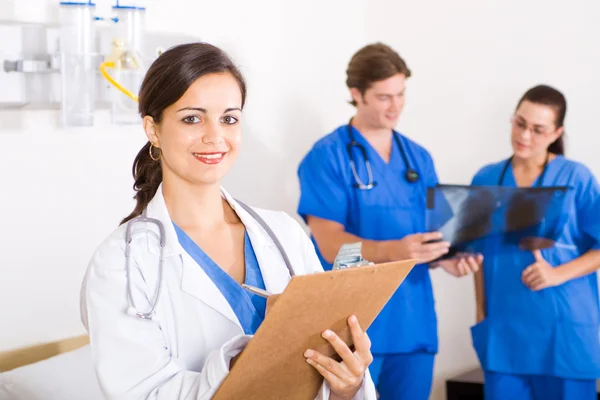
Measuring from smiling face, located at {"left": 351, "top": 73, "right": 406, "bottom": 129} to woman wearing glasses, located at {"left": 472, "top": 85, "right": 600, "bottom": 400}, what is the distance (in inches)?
15.7

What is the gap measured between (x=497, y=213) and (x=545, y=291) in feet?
0.97

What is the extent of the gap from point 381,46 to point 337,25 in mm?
440

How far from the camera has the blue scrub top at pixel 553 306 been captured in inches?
106

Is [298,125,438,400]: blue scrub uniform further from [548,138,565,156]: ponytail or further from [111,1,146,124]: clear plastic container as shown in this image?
[111,1,146,124]: clear plastic container

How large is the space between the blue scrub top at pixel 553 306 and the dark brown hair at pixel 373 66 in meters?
0.60

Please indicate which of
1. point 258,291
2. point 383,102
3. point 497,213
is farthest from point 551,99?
point 258,291

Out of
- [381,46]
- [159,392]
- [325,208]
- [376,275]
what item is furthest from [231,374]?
[381,46]

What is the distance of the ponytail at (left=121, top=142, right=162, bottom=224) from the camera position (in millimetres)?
1563

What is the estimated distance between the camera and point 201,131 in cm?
145

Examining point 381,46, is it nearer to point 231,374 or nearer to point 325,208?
point 325,208

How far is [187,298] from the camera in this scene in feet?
4.70

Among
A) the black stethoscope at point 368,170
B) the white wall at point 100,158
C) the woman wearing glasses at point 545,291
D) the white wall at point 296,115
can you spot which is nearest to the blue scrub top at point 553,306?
the woman wearing glasses at point 545,291

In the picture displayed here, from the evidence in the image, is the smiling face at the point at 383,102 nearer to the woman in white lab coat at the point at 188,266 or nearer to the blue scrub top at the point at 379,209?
the blue scrub top at the point at 379,209

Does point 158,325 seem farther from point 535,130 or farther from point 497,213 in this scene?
point 535,130
